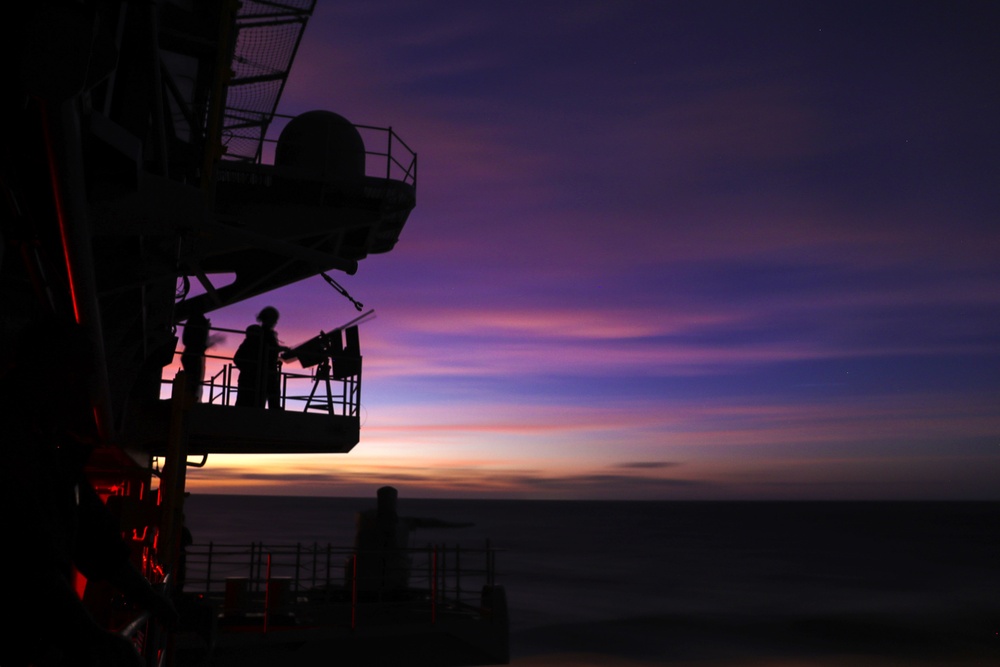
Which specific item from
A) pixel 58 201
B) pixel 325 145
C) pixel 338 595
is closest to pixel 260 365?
pixel 325 145

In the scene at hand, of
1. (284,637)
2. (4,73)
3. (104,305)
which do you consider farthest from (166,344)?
(4,73)

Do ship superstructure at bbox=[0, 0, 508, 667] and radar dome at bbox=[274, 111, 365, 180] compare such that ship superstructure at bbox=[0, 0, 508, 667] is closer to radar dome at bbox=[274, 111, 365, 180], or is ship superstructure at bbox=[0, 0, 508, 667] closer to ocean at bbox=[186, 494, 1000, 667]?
radar dome at bbox=[274, 111, 365, 180]

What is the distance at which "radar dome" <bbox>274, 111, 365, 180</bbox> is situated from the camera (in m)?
16.4

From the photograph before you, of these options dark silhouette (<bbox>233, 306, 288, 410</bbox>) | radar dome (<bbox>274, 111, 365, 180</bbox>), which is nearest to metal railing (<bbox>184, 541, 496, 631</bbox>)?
dark silhouette (<bbox>233, 306, 288, 410</bbox>)

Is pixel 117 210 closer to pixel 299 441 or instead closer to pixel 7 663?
pixel 7 663

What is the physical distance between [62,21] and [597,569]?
93240 millimetres

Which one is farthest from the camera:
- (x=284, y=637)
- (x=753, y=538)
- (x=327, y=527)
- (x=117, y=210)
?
(x=327, y=527)

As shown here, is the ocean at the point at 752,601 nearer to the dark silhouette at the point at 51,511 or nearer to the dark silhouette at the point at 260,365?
the dark silhouette at the point at 260,365

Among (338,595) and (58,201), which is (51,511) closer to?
(58,201)

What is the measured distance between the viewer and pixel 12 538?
1695 millimetres

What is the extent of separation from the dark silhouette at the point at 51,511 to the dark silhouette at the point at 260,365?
13.9 m

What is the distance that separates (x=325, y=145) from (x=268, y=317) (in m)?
3.96

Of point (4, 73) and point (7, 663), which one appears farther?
point (4, 73)

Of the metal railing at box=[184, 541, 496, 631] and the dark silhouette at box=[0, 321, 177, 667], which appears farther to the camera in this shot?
the metal railing at box=[184, 541, 496, 631]
